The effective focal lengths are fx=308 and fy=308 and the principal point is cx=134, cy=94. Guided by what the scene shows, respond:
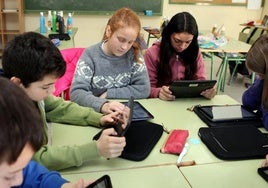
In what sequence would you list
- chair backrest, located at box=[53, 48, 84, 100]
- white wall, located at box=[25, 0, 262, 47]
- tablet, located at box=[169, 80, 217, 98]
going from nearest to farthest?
tablet, located at box=[169, 80, 217, 98], chair backrest, located at box=[53, 48, 84, 100], white wall, located at box=[25, 0, 262, 47]

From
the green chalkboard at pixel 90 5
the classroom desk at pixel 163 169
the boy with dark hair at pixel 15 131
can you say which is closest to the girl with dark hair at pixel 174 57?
the classroom desk at pixel 163 169

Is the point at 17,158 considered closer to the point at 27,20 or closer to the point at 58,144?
the point at 58,144

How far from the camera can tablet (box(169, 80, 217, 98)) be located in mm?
1647

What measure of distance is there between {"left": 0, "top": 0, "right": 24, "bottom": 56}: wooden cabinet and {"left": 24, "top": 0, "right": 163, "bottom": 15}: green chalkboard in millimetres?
139

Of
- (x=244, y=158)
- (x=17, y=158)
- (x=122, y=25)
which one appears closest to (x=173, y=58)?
(x=122, y=25)

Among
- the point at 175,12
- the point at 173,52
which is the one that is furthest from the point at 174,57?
the point at 175,12

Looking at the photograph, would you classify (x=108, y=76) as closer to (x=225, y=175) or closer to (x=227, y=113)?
(x=227, y=113)

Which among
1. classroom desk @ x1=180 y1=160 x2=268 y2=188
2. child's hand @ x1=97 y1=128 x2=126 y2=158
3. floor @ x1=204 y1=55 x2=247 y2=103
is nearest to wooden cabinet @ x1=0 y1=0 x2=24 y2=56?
floor @ x1=204 y1=55 x2=247 y2=103

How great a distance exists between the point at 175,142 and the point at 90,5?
13.4 ft

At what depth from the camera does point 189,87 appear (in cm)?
168

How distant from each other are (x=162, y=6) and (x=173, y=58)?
3.32m

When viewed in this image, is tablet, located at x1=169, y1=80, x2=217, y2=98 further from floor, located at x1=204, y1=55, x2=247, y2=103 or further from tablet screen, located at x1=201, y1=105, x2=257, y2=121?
floor, located at x1=204, y1=55, x2=247, y2=103

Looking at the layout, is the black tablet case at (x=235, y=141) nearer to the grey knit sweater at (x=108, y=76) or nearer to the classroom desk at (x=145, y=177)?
the classroom desk at (x=145, y=177)

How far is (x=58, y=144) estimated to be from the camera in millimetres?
1228
